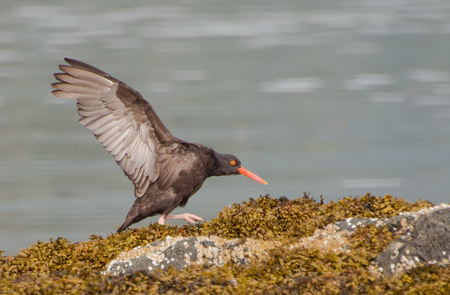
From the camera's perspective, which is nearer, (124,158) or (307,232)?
(307,232)

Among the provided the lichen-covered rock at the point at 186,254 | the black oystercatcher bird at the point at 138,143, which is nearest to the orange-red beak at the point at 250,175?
the black oystercatcher bird at the point at 138,143

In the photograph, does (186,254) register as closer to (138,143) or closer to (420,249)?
(420,249)

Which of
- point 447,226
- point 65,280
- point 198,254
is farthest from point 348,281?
point 65,280

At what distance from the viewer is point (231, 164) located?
26.4ft

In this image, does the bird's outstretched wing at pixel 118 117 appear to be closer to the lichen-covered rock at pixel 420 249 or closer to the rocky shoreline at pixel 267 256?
the rocky shoreline at pixel 267 256

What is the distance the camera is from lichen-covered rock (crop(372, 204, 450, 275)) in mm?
4617

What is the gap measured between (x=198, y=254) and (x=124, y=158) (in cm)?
256

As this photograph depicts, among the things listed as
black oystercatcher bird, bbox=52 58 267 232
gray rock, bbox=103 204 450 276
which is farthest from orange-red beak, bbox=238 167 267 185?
gray rock, bbox=103 204 450 276

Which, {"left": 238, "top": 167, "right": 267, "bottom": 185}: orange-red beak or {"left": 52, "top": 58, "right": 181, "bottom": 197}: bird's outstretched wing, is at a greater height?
{"left": 52, "top": 58, "right": 181, "bottom": 197}: bird's outstretched wing

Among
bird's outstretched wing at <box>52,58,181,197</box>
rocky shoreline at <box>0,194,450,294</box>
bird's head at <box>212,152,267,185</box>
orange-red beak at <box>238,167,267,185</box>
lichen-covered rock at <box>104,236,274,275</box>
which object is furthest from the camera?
orange-red beak at <box>238,167,267,185</box>

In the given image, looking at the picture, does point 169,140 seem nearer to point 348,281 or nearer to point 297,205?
point 297,205

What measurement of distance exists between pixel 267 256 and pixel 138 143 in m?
2.85

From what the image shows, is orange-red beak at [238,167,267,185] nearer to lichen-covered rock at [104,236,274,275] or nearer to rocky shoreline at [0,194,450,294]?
rocky shoreline at [0,194,450,294]

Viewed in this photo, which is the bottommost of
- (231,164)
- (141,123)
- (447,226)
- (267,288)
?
(267,288)
